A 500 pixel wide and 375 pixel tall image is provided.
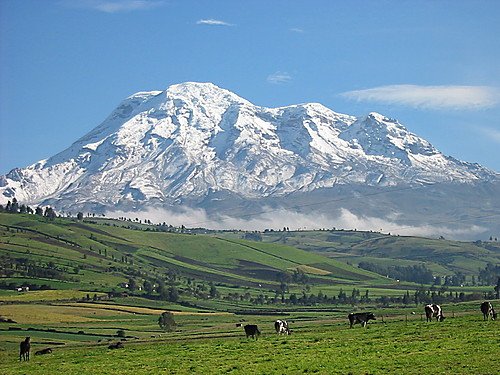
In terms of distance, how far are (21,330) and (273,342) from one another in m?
74.9

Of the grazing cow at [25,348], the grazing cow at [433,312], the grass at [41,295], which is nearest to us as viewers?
the grazing cow at [25,348]

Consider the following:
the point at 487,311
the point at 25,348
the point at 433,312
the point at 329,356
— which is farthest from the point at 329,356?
the point at 25,348

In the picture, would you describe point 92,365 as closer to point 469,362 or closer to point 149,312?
point 469,362

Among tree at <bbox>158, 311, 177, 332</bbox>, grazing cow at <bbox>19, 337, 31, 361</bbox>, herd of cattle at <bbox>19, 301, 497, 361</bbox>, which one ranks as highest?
herd of cattle at <bbox>19, 301, 497, 361</bbox>

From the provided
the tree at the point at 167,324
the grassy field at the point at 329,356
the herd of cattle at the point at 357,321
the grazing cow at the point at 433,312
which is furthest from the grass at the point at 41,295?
the grazing cow at the point at 433,312

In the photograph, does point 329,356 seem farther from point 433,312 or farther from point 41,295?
point 41,295

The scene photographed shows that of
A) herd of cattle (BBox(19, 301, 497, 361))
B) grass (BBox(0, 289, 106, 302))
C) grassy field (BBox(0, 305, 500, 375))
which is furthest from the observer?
grass (BBox(0, 289, 106, 302))

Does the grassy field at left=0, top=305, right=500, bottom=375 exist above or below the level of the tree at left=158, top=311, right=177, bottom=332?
above

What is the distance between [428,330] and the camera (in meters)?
55.0

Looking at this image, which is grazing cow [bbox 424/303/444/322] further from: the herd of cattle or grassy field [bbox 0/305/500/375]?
grassy field [bbox 0/305/500/375]

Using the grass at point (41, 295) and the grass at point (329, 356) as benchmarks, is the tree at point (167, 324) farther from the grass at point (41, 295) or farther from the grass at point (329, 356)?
the grass at point (329, 356)

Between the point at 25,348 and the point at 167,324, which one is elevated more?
the point at 25,348

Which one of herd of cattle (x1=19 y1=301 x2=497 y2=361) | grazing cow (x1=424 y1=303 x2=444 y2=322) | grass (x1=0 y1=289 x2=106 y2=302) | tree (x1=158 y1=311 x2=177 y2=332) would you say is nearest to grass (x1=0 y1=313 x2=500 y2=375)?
herd of cattle (x1=19 y1=301 x2=497 y2=361)

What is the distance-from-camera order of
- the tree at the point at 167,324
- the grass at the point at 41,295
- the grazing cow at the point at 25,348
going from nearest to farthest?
the grazing cow at the point at 25,348
the tree at the point at 167,324
the grass at the point at 41,295
